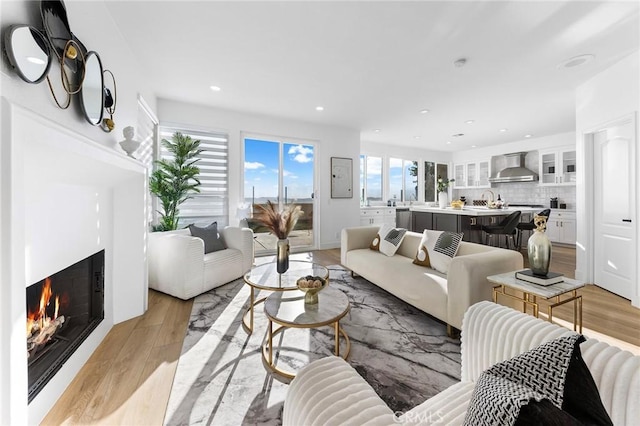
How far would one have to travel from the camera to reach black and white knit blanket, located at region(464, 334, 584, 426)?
437mm

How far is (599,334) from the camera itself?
2107 millimetres

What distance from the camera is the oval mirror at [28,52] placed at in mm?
1046

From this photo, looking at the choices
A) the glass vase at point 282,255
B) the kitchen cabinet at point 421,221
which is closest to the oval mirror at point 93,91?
the glass vase at point 282,255

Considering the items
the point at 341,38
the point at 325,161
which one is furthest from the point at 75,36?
the point at 325,161

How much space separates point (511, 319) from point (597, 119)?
12.1 feet

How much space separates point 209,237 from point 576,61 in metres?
4.67

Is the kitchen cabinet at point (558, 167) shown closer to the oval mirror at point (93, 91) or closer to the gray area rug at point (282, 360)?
the gray area rug at point (282, 360)

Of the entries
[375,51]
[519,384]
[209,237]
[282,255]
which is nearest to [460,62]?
[375,51]

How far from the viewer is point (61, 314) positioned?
5.32 feet

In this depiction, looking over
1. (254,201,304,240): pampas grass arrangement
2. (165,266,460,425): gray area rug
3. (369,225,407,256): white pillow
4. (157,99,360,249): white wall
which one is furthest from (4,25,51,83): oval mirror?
(157,99,360,249): white wall

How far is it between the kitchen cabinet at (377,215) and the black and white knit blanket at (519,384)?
567 cm

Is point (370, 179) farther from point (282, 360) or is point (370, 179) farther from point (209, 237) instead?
point (282, 360)

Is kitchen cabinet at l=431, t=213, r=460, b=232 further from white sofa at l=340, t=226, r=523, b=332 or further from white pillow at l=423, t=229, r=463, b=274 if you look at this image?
white pillow at l=423, t=229, r=463, b=274

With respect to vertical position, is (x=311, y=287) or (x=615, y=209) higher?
(x=615, y=209)
